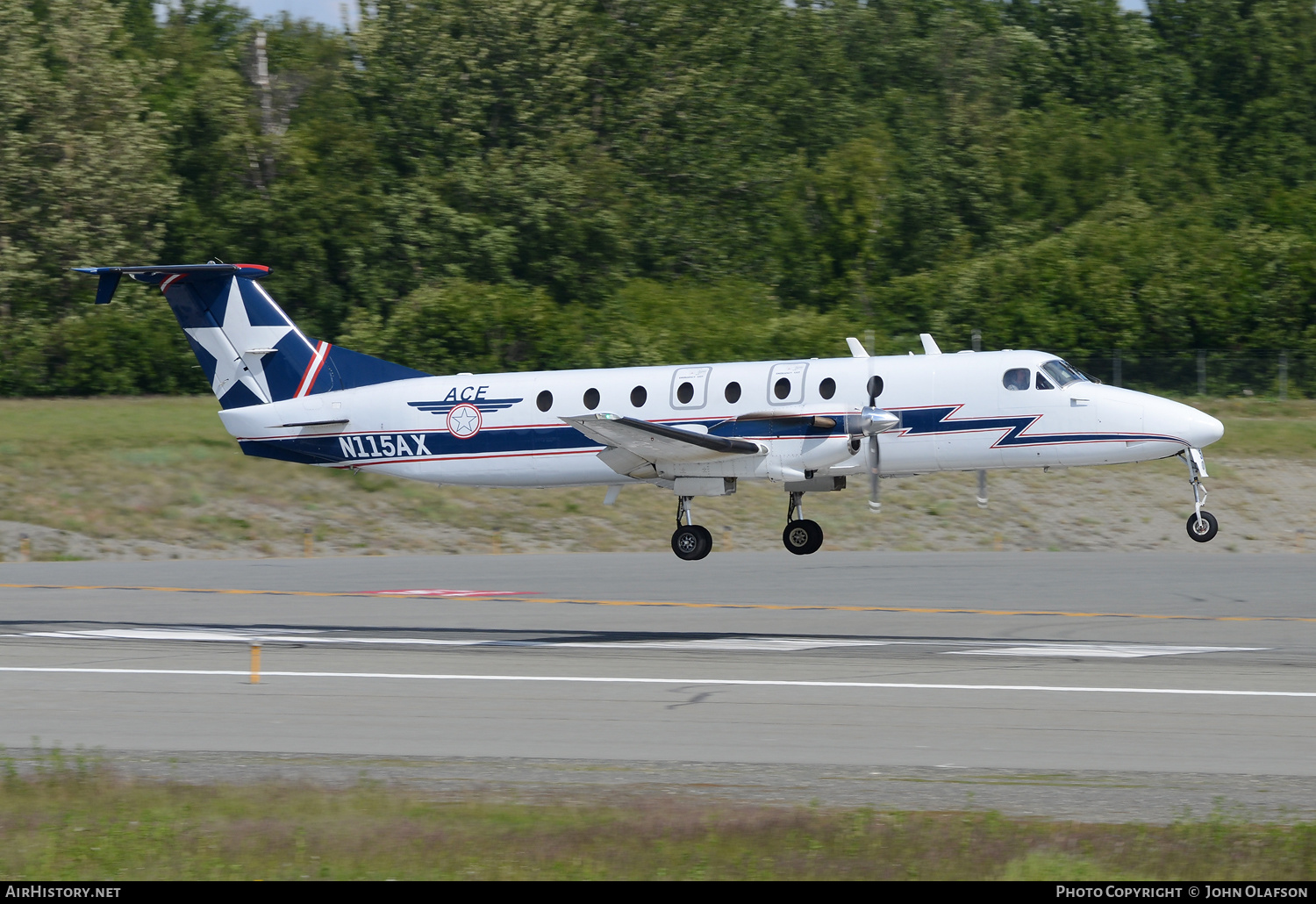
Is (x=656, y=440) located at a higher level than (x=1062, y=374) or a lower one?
lower

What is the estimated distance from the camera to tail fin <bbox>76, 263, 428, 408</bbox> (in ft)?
95.4

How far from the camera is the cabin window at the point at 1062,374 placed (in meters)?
26.1

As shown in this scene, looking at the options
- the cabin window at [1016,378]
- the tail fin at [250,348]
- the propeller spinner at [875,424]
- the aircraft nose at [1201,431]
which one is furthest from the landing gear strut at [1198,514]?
the tail fin at [250,348]

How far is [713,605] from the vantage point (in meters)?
29.0

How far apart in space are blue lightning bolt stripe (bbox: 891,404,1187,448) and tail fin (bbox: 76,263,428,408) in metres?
9.87

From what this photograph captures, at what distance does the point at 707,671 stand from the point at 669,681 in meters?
1.11

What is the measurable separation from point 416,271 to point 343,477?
1926cm

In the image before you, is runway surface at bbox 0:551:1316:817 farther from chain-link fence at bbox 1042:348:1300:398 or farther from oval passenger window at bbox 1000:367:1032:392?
chain-link fence at bbox 1042:348:1300:398

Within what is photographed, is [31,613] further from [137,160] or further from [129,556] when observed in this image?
[137,160]

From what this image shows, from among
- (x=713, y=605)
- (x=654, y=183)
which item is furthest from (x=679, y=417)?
(x=654, y=183)

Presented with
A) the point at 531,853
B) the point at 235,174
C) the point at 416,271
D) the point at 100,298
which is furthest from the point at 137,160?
the point at 531,853

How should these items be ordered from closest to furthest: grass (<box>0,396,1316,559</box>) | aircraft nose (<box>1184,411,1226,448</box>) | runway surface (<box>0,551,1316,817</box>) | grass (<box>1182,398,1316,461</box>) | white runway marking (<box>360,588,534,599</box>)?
runway surface (<box>0,551,1316,817</box>), aircraft nose (<box>1184,411,1226,448</box>), white runway marking (<box>360,588,534,599</box>), grass (<box>0,396,1316,559</box>), grass (<box>1182,398,1316,461</box>)

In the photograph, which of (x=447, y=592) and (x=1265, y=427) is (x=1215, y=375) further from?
(x=447, y=592)

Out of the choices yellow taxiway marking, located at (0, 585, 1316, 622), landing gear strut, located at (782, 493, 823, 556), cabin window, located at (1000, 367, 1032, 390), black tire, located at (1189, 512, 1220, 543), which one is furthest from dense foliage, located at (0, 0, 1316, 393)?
black tire, located at (1189, 512, 1220, 543)
